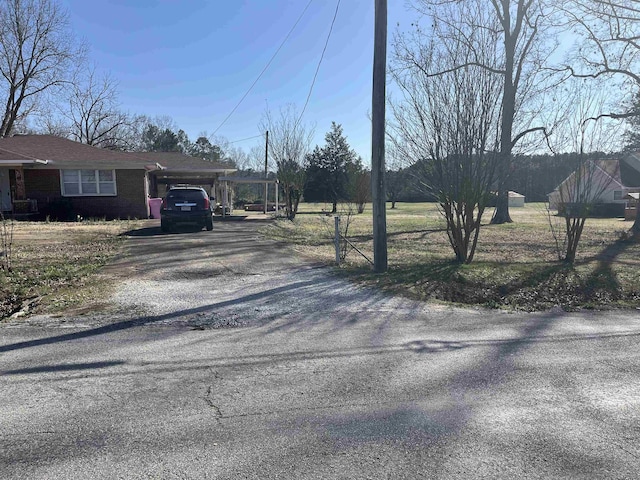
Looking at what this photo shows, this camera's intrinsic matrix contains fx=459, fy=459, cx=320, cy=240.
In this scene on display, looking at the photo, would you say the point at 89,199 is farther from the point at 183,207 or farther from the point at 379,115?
the point at 379,115

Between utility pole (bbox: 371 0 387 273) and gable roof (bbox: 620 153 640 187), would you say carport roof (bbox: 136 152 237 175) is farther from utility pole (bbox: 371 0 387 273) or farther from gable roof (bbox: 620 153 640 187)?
gable roof (bbox: 620 153 640 187)

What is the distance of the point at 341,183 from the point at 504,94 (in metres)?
44.6

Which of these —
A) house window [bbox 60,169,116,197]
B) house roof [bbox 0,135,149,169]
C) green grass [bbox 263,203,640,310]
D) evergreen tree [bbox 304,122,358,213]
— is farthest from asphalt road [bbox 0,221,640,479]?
evergreen tree [bbox 304,122,358,213]

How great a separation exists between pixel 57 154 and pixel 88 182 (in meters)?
2.05

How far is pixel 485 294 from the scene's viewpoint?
811 centimetres

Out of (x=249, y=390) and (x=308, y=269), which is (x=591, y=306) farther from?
(x=249, y=390)

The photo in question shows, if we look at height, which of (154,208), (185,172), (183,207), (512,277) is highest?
(185,172)

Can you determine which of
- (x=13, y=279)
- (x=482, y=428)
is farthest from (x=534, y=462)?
(x=13, y=279)

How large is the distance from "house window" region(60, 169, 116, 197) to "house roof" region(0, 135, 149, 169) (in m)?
0.61

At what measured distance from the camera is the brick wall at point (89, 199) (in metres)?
21.1

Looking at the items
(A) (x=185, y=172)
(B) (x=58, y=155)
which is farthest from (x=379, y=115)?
(A) (x=185, y=172)

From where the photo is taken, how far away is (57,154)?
71.8 ft

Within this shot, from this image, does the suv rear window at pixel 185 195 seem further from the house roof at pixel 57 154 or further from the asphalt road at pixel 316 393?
the asphalt road at pixel 316 393

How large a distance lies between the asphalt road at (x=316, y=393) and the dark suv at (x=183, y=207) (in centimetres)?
886
